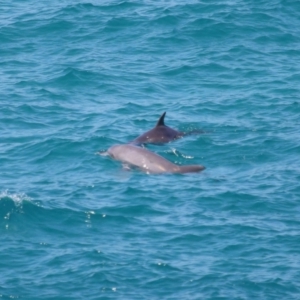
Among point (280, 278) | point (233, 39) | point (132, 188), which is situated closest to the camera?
point (280, 278)

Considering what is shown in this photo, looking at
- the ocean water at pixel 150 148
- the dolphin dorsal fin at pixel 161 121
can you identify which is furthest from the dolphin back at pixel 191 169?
the dolphin dorsal fin at pixel 161 121

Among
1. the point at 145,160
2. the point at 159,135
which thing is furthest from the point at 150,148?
the point at 145,160

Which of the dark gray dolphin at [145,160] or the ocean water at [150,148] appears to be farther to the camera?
the dark gray dolphin at [145,160]

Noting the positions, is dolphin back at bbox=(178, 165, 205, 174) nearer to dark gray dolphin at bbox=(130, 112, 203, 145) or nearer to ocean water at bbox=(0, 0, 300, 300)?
ocean water at bbox=(0, 0, 300, 300)

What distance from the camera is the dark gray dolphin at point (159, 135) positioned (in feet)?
83.8

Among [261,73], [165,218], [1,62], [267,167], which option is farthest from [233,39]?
[165,218]

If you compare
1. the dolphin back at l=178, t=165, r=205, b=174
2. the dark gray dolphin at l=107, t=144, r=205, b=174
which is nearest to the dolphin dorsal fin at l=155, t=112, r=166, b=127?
the dark gray dolphin at l=107, t=144, r=205, b=174

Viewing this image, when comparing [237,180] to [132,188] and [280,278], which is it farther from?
[280,278]

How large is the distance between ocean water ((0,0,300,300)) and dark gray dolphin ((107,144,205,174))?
0.29 metres

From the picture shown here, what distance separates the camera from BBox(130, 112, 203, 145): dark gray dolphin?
25531 mm

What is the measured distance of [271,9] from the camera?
38500 mm

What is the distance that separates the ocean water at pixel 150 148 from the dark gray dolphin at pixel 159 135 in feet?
0.97

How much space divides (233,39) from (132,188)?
48.2 ft

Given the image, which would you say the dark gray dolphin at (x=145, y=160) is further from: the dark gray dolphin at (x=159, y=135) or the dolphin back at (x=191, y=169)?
the dark gray dolphin at (x=159, y=135)
